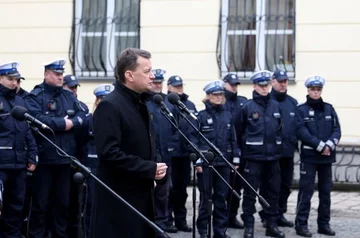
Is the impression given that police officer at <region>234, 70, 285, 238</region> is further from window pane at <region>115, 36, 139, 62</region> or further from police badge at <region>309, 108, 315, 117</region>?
window pane at <region>115, 36, 139, 62</region>

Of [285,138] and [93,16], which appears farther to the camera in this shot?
[93,16]

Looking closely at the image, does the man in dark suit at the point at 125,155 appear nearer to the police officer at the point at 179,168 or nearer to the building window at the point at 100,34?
the police officer at the point at 179,168

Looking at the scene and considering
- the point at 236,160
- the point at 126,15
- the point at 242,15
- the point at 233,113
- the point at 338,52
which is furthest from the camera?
the point at 126,15

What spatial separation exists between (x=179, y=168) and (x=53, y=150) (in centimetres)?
226

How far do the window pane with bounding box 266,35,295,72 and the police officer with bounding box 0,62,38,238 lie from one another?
18.5 feet

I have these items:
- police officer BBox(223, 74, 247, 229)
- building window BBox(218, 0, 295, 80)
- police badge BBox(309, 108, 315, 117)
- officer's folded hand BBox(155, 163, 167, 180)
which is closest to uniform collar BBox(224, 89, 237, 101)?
police officer BBox(223, 74, 247, 229)

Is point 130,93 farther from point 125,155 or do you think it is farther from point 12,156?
point 12,156

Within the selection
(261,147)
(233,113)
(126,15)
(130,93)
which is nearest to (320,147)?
(261,147)

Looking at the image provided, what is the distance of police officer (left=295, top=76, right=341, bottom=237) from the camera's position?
10414 mm

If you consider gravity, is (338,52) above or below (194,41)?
below

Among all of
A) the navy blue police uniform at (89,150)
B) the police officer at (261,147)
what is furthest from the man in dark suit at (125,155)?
the police officer at (261,147)

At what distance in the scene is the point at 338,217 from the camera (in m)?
11.6

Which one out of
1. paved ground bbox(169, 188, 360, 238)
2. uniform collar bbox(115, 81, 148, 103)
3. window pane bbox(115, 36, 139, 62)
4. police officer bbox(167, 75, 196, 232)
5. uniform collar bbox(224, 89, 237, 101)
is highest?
window pane bbox(115, 36, 139, 62)

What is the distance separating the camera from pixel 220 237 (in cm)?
1005
